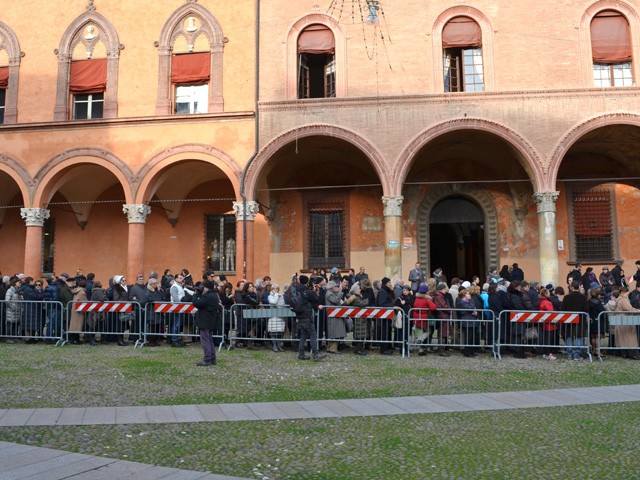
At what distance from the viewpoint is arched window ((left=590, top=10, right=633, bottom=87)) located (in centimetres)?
1769

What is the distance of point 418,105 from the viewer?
1783 cm

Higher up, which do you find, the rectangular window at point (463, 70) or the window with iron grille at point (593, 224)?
the rectangular window at point (463, 70)

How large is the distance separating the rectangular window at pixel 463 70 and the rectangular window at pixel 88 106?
11481 millimetres

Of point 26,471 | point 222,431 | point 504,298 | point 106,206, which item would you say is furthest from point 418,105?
point 26,471

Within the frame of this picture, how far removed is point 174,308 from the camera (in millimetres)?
12812

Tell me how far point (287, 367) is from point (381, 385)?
7.00 ft

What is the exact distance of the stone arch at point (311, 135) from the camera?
17.7 m

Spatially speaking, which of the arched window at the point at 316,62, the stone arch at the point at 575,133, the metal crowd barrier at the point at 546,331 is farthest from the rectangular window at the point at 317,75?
the metal crowd barrier at the point at 546,331

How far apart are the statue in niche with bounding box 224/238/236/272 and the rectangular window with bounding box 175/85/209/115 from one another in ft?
16.6

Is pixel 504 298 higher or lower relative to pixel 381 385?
higher

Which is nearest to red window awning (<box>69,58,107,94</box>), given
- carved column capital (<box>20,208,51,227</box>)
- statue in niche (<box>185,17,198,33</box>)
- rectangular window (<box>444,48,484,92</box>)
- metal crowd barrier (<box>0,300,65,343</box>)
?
statue in niche (<box>185,17,198,33</box>)

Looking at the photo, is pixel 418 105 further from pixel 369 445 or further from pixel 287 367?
pixel 369 445

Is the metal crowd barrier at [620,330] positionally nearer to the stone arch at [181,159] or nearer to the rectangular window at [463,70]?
the rectangular window at [463,70]

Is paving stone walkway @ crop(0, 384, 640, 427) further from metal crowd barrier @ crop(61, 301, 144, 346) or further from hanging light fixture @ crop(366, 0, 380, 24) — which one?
hanging light fixture @ crop(366, 0, 380, 24)
